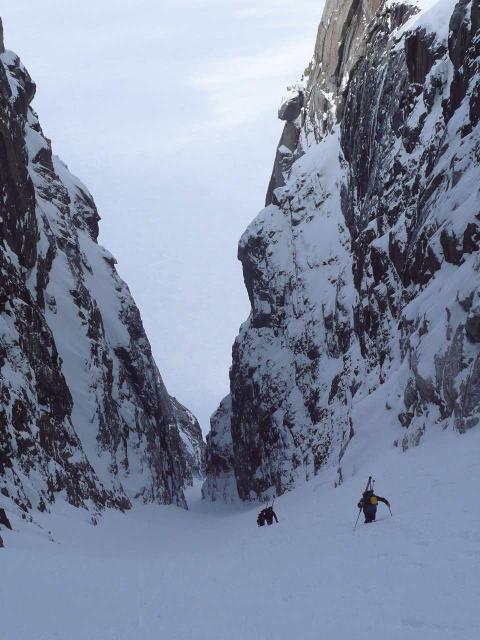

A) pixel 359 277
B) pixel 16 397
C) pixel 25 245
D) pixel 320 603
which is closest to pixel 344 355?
pixel 359 277

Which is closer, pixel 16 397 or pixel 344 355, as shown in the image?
pixel 16 397

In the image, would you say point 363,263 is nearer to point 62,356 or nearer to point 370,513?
point 62,356

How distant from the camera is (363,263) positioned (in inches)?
2041

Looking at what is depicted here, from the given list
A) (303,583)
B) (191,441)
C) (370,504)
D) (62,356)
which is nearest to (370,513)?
(370,504)

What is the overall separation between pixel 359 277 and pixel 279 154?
40.7 meters

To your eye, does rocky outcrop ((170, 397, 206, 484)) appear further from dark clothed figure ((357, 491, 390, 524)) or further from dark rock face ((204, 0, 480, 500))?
dark clothed figure ((357, 491, 390, 524))

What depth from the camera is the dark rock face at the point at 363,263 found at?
3000 centimetres

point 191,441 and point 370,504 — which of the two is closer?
point 370,504

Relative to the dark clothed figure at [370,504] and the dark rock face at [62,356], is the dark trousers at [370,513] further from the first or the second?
the dark rock face at [62,356]

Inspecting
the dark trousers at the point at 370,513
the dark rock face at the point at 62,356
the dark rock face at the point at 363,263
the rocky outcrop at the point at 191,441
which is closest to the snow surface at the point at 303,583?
the dark trousers at the point at 370,513

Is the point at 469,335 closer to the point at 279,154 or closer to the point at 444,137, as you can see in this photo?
the point at 444,137

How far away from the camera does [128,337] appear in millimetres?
70438

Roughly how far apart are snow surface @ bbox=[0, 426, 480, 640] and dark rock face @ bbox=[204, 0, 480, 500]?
641 centimetres

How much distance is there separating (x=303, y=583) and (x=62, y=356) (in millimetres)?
43846
